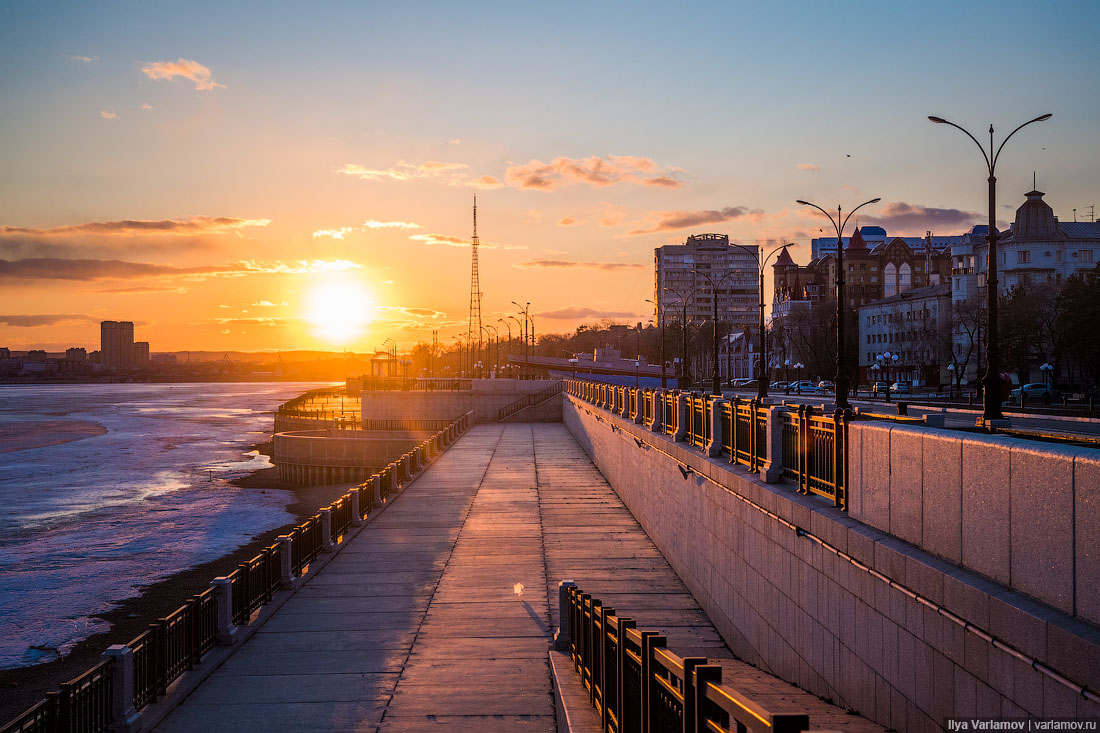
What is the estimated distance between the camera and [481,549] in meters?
21.6

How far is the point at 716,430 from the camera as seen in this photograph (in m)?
16.0

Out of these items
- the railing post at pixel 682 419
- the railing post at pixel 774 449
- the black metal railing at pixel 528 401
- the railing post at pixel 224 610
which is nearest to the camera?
the railing post at pixel 774 449

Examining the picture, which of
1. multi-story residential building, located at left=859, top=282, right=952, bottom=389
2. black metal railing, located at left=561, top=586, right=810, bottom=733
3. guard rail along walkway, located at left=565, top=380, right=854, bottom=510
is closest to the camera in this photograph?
black metal railing, located at left=561, top=586, right=810, bottom=733

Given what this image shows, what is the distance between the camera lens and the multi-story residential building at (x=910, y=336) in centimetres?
9331

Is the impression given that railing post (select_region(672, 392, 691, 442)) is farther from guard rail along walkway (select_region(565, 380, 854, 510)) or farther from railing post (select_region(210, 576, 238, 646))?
railing post (select_region(210, 576, 238, 646))

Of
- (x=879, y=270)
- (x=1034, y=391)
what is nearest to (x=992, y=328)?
(x=1034, y=391)

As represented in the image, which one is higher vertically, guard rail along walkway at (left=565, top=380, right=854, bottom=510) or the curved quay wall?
guard rail along walkway at (left=565, top=380, right=854, bottom=510)

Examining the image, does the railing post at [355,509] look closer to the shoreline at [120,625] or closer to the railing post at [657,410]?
the shoreline at [120,625]

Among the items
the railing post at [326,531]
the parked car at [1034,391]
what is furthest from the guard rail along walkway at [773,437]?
the parked car at [1034,391]

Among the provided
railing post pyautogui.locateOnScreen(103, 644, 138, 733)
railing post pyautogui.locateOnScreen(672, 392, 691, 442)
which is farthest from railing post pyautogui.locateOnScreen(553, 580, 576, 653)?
railing post pyautogui.locateOnScreen(672, 392, 691, 442)

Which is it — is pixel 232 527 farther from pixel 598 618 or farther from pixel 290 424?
pixel 290 424

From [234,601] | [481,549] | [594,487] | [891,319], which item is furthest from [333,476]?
[891,319]

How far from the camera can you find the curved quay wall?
17.4 feet

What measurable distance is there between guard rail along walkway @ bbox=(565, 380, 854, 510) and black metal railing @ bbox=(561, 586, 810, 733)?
3037mm
